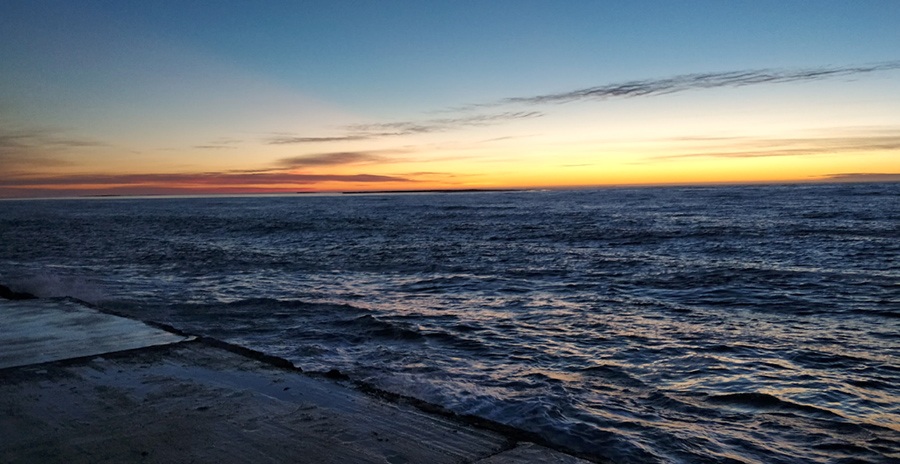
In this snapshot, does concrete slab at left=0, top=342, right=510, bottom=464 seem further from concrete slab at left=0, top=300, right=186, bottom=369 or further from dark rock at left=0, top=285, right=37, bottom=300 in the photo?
dark rock at left=0, top=285, right=37, bottom=300

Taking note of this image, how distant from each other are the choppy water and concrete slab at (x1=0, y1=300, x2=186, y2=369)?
5.71 ft

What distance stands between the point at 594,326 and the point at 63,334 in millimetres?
8994

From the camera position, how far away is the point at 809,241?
2670cm

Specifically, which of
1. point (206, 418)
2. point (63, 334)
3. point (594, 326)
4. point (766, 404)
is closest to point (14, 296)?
point (63, 334)

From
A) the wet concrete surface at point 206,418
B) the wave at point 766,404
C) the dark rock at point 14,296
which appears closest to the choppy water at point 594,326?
the wave at point 766,404

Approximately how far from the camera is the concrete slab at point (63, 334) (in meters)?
7.75

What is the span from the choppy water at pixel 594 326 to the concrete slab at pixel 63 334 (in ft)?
5.71

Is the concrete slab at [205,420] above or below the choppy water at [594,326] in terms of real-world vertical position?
above

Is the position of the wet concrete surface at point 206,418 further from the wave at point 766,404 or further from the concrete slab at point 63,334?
the wave at point 766,404

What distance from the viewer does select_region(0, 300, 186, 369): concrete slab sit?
7.75 m

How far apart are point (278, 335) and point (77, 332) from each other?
3176 mm

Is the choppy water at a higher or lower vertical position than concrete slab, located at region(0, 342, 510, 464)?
lower

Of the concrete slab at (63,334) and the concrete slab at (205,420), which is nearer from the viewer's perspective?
the concrete slab at (205,420)

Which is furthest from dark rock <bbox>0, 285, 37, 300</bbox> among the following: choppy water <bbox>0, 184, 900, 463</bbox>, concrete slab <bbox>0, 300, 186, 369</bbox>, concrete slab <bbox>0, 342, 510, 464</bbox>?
concrete slab <bbox>0, 342, 510, 464</bbox>
